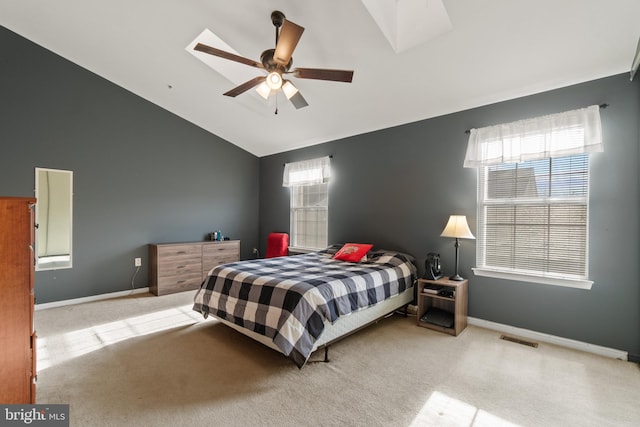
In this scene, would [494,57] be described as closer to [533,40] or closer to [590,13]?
[533,40]

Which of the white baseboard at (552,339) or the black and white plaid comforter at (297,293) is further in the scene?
the white baseboard at (552,339)

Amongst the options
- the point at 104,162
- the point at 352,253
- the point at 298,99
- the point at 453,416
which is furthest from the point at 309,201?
the point at 453,416

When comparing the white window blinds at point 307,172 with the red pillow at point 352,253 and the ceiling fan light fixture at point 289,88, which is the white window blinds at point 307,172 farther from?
the ceiling fan light fixture at point 289,88

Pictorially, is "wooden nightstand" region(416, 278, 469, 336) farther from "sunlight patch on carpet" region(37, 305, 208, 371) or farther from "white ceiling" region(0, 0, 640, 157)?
"sunlight patch on carpet" region(37, 305, 208, 371)

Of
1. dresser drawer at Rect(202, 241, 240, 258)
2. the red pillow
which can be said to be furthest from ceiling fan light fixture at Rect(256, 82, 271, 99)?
dresser drawer at Rect(202, 241, 240, 258)

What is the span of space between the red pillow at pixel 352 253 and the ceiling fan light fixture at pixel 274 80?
7.30 feet

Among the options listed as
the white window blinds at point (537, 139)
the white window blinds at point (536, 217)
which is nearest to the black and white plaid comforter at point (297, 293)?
the white window blinds at point (536, 217)

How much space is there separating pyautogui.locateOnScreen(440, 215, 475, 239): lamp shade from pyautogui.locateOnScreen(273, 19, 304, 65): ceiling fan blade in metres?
2.37

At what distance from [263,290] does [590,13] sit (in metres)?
3.36

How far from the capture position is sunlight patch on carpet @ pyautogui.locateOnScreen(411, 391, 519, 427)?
5.61ft

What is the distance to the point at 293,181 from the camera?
526cm

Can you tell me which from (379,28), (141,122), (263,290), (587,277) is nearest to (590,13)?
(379,28)

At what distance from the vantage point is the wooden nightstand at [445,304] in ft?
9.88

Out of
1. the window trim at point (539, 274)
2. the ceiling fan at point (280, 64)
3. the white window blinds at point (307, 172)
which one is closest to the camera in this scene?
the ceiling fan at point (280, 64)
